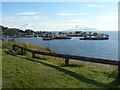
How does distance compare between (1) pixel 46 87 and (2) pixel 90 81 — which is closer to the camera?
(1) pixel 46 87

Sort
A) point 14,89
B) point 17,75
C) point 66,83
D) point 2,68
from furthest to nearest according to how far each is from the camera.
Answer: point 2,68
point 17,75
point 66,83
point 14,89

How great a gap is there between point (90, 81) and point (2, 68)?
427cm

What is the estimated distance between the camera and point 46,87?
588 centimetres

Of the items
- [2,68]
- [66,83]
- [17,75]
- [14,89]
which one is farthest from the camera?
[2,68]

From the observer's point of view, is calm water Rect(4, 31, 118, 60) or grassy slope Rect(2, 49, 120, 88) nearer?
grassy slope Rect(2, 49, 120, 88)

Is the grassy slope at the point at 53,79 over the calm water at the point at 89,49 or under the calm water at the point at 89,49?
over

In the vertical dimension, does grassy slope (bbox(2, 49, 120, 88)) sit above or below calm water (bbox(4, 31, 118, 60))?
above

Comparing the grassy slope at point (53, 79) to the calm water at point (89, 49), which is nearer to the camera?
the grassy slope at point (53, 79)

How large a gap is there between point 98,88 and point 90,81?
73cm

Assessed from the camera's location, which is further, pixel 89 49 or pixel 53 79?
pixel 89 49

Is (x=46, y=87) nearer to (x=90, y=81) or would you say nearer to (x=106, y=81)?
(x=90, y=81)

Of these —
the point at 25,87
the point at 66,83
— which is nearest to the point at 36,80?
the point at 25,87

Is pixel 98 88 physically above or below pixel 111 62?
below

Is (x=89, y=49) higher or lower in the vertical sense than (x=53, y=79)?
lower
